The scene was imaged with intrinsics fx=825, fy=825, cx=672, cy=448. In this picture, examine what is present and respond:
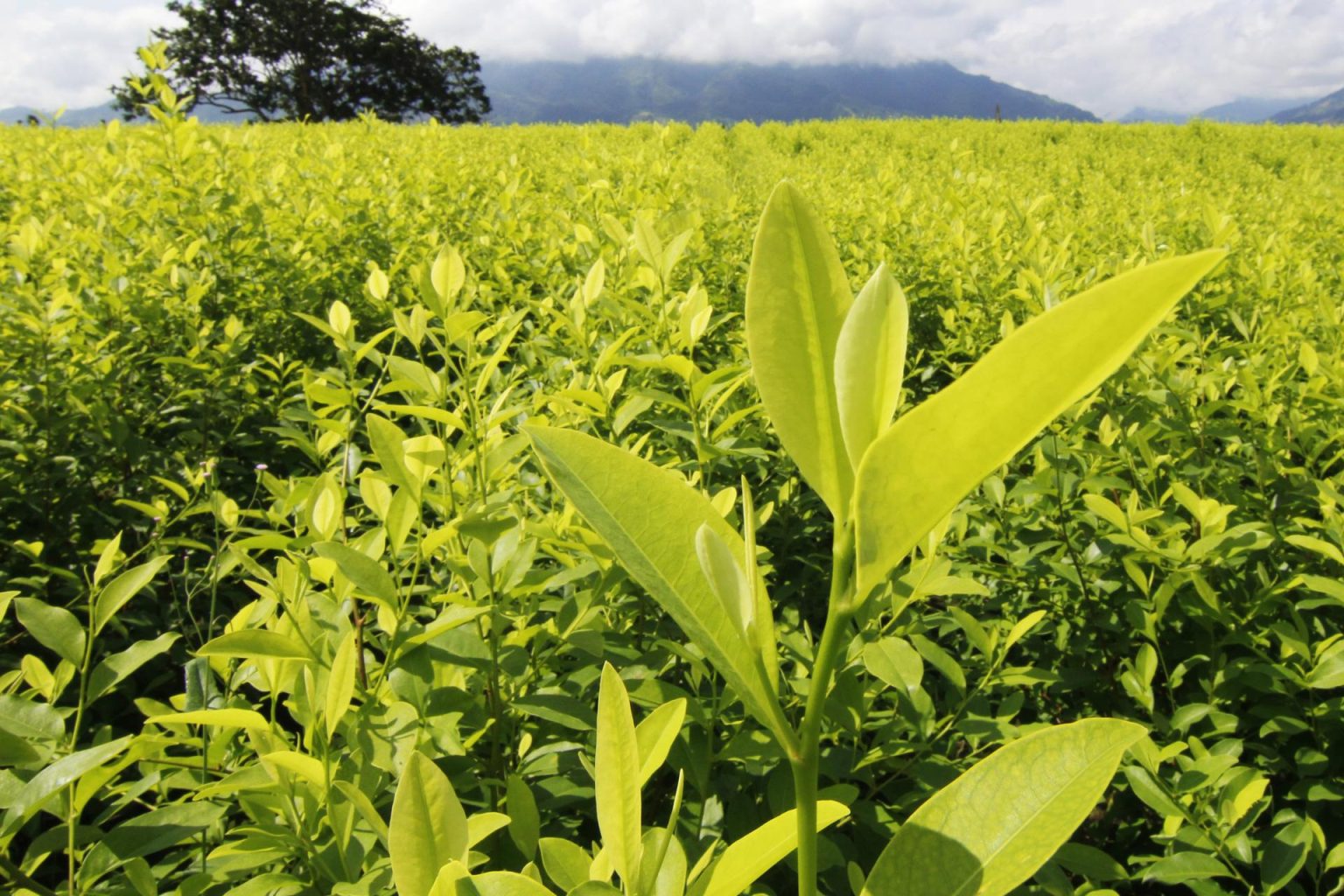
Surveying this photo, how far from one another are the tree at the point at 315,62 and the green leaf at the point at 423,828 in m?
41.6

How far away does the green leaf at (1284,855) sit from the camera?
119 centimetres

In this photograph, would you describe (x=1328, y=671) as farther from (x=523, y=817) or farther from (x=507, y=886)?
(x=507, y=886)

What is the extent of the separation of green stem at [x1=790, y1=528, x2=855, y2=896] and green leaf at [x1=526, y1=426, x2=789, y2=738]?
18 mm

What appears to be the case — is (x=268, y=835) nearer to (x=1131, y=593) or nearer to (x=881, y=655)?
(x=881, y=655)

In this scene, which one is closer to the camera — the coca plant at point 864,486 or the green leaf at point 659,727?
the coca plant at point 864,486

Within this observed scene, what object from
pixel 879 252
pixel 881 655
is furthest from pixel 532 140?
pixel 881 655

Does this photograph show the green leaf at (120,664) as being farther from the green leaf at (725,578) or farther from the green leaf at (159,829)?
the green leaf at (725,578)

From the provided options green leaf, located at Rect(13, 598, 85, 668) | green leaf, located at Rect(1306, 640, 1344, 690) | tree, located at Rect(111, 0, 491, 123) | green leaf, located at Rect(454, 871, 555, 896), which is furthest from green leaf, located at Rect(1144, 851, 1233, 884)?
tree, located at Rect(111, 0, 491, 123)

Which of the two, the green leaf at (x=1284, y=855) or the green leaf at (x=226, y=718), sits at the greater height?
the green leaf at (x=226, y=718)

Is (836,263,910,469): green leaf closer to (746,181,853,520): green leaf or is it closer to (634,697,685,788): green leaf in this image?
(746,181,853,520): green leaf

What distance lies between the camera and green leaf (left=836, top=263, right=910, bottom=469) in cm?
40

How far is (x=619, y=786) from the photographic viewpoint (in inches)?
19.4

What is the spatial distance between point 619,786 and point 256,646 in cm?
50

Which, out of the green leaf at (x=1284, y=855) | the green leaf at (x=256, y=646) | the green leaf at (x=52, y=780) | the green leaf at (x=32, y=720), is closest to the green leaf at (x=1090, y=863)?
the green leaf at (x=1284, y=855)
